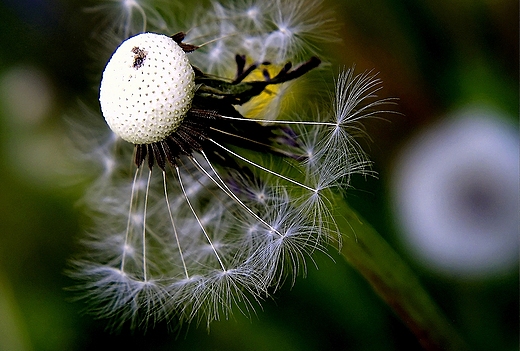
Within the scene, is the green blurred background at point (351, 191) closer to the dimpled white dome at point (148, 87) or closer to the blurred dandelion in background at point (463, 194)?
the blurred dandelion in background at point (463, 194)

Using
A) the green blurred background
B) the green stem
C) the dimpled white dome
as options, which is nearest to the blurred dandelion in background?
the green blurred background

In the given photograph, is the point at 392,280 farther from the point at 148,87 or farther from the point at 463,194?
the point at 148,87

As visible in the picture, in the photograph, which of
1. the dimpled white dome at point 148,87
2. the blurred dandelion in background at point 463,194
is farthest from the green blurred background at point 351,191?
the dimpled white dome at point 148,87

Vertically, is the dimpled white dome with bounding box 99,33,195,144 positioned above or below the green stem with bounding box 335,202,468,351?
above

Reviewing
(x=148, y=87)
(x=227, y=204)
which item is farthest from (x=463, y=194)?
(x=148, y=87)

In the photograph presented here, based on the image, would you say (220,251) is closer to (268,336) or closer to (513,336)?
(268,336)

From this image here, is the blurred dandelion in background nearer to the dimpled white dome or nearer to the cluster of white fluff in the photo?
the cluster of white fluff

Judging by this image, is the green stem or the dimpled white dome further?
the green stem
